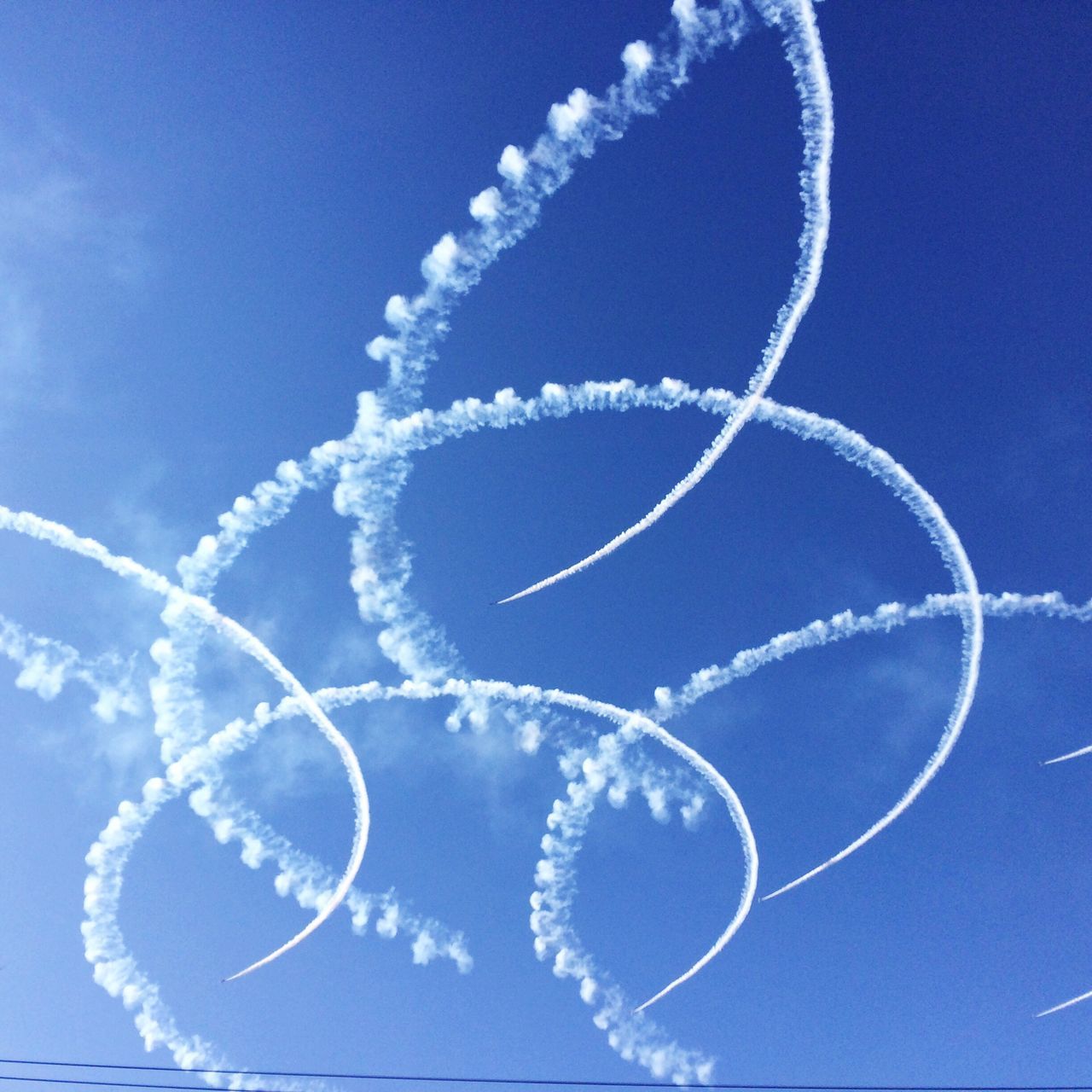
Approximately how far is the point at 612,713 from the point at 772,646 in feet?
13.1

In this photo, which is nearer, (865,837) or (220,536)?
(220,536)

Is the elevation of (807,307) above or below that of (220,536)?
above

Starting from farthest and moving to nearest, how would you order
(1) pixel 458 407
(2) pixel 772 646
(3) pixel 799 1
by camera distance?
1. (2) pixel 772 646
2. (1) pixel 458 407
3. (3) pixel 799 1

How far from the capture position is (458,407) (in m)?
16.8

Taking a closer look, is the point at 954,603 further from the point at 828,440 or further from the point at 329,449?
the point at 329,449

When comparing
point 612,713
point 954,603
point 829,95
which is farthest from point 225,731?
point 829,95

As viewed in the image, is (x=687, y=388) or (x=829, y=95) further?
(x=687, y=388)

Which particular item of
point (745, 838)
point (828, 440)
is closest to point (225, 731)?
point (745, 838)

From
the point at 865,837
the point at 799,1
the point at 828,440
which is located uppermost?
Answer: the point at 799,1

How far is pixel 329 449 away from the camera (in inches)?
653

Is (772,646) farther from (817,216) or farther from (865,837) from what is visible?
(817,216)

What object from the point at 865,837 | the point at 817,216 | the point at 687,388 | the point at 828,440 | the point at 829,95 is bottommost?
the point at 865,837

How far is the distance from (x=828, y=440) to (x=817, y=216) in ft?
15.4

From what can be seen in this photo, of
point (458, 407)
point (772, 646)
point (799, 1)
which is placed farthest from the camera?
point (772, 646)
